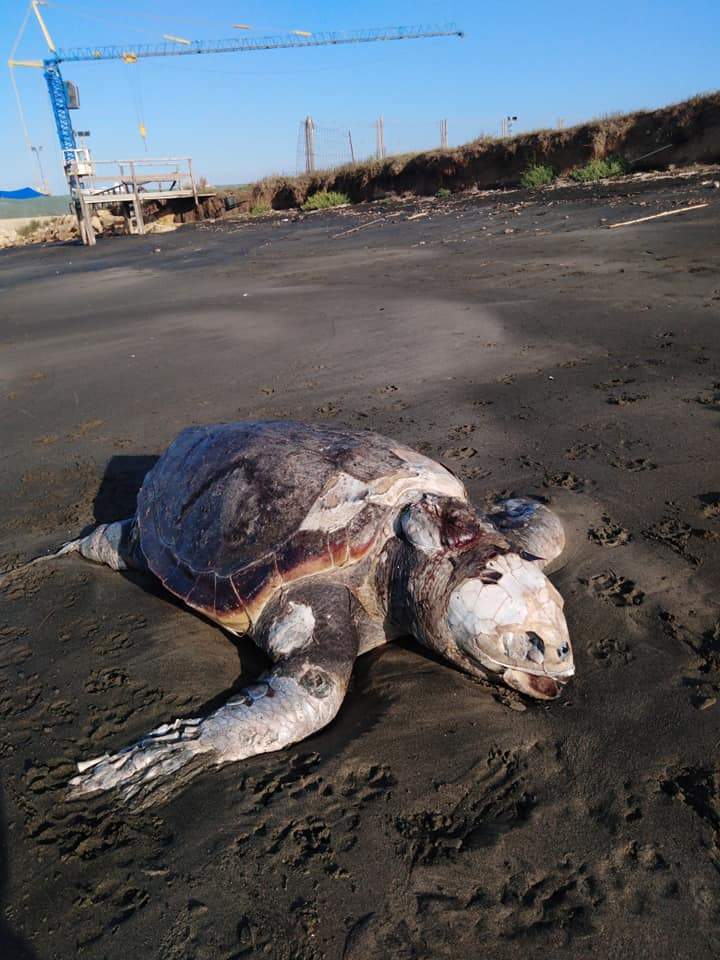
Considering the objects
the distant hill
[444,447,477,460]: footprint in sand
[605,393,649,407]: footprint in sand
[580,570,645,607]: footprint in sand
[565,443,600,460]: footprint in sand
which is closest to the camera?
[580,570,645,607]: footprint in sand

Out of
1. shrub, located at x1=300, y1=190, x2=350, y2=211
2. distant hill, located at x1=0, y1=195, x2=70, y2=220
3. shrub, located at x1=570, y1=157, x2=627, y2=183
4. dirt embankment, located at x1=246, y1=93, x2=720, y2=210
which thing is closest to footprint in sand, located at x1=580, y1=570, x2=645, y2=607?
shrub, located at x1=570, y1=157, x2=627, y2=183

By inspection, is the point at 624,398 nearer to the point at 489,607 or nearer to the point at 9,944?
the point at 489,607

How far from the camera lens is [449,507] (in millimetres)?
2439

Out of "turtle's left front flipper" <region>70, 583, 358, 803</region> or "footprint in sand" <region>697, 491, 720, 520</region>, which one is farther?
"footprint in sand" <region>697, 491, 720, 520</region>

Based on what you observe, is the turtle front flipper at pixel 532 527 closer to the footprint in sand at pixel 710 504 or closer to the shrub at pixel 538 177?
the footprint in sand at pixel 710 504

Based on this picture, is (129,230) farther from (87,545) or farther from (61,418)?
(87,545)

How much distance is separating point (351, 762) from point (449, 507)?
0.99 metres

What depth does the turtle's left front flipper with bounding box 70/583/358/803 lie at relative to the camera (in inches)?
78.2

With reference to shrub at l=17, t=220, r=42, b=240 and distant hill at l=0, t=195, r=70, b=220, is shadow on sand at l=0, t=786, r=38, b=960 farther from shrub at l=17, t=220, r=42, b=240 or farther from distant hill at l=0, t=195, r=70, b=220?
distant hill at l=0, t=195, r=70, b=220

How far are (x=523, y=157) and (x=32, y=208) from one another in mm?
40356

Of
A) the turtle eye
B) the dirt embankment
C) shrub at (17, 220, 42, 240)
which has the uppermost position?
→ the dirt embankment

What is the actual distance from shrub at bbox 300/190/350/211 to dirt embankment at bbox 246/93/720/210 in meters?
0.75

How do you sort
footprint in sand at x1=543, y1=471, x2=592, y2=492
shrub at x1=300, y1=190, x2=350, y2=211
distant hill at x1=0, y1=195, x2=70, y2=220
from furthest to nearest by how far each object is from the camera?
distant hill at x1=0, y1=195, x2=70, y2=220
shrub at x1=300, y1=190, x2=350, y2=211
footprint in sand at x1=543, y1=471, x2=592, y2=492

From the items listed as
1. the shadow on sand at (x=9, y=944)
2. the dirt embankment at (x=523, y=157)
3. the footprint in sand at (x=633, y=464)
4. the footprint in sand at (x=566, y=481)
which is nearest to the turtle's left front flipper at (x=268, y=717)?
the shadow on sand at (x=9, y=944)
